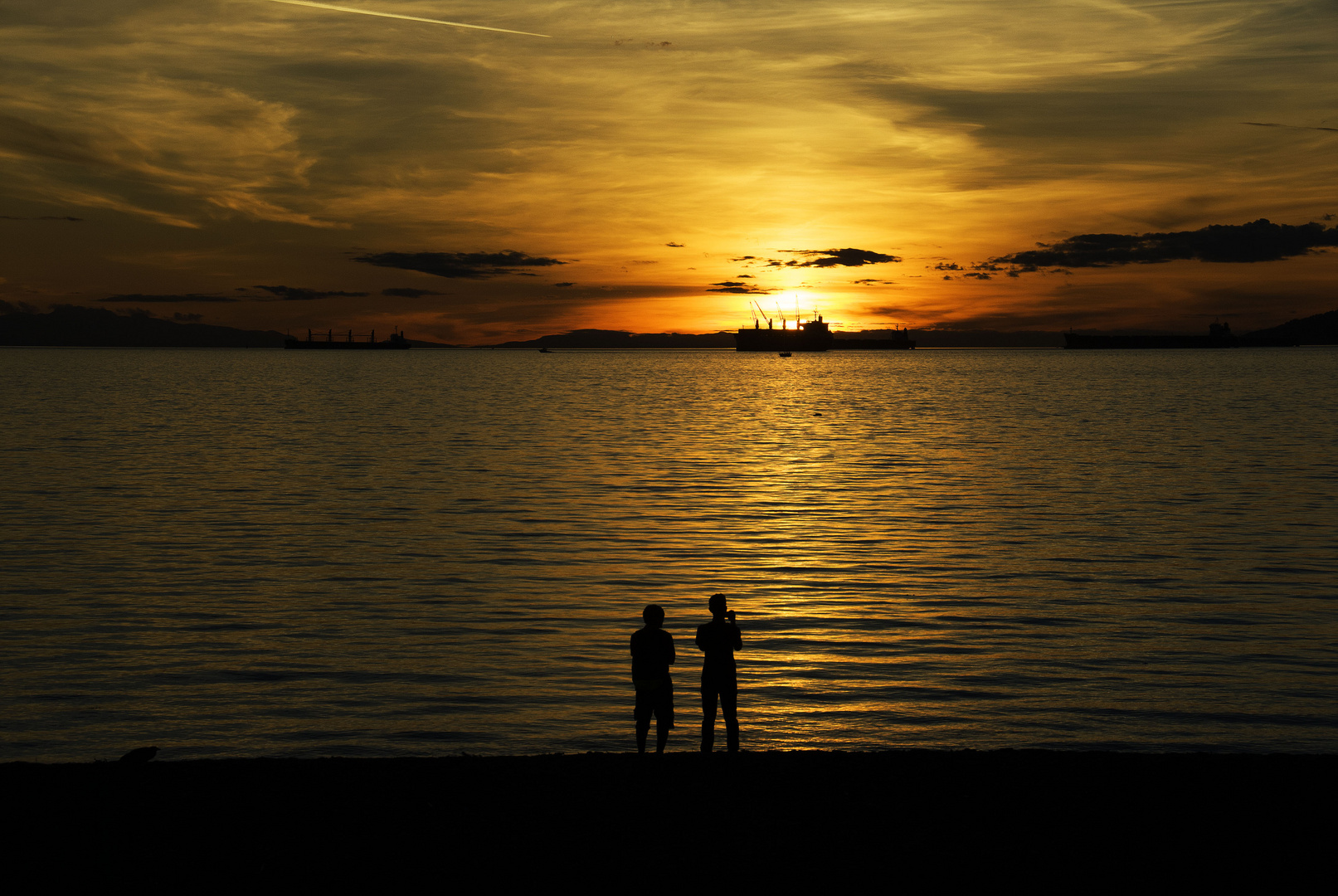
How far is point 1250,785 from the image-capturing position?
11.0m

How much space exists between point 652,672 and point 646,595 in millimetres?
12227

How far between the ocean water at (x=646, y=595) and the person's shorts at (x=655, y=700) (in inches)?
112

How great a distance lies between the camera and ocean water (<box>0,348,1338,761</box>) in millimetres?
15602

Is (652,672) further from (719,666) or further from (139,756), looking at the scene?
(139,756)

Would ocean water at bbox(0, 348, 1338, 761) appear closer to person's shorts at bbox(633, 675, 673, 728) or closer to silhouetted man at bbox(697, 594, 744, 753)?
silhouetted man at bbox(697, 594, 744, 753)

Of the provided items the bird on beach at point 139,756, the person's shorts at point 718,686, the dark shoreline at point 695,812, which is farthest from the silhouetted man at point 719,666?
the bird on beach at point 139,756

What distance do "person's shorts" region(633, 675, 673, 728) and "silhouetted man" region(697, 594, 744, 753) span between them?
0.41 meters

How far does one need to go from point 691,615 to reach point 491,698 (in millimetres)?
6180

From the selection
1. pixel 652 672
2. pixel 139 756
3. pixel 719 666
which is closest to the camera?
pixel 139 756

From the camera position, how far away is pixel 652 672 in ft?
38.5

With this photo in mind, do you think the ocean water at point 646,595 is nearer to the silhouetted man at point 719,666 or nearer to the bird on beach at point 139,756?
the silhouetted man at point 719,666

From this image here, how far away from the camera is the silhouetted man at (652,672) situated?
1159cm

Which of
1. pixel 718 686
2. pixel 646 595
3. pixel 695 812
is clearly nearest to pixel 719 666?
pixel 718 686

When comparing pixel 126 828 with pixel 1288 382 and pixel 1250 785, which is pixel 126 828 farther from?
pixel 1288 382
